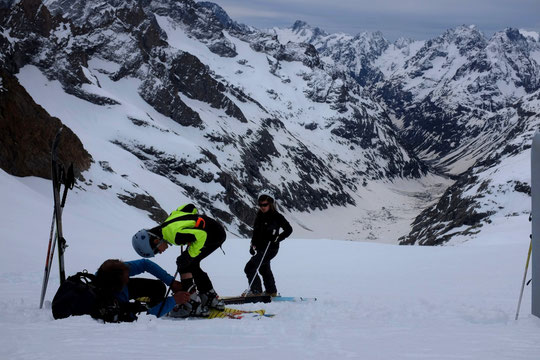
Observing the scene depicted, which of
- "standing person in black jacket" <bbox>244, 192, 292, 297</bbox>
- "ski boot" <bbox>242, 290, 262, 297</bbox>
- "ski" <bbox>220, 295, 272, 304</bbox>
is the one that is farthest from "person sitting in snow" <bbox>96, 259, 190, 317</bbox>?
"standing person in black jacket" <bbox>244, 192, 292, 297</bbox>

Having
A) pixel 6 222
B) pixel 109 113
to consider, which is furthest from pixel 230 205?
pixel 6 222

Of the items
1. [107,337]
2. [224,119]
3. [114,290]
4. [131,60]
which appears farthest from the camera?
[224,119]

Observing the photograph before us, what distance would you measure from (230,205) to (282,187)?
7132 centimetres

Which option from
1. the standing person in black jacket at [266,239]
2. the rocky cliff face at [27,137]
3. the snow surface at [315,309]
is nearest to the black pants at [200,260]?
the snow surface at [315,309]

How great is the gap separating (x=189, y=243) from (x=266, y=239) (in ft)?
12.0

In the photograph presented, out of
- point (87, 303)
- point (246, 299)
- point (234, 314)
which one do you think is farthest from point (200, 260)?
point (246, 299)

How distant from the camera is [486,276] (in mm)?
17516

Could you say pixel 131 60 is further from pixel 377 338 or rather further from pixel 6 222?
pixel 377 338

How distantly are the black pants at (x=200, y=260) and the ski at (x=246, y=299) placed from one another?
1.52 meters

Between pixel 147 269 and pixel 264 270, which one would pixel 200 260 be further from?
pixel 264 270

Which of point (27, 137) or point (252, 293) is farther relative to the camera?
point (27, 137)

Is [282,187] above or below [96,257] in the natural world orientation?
above

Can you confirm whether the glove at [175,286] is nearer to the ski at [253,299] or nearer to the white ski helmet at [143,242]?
the white ski helmet at [143,242]

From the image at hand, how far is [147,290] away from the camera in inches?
352
